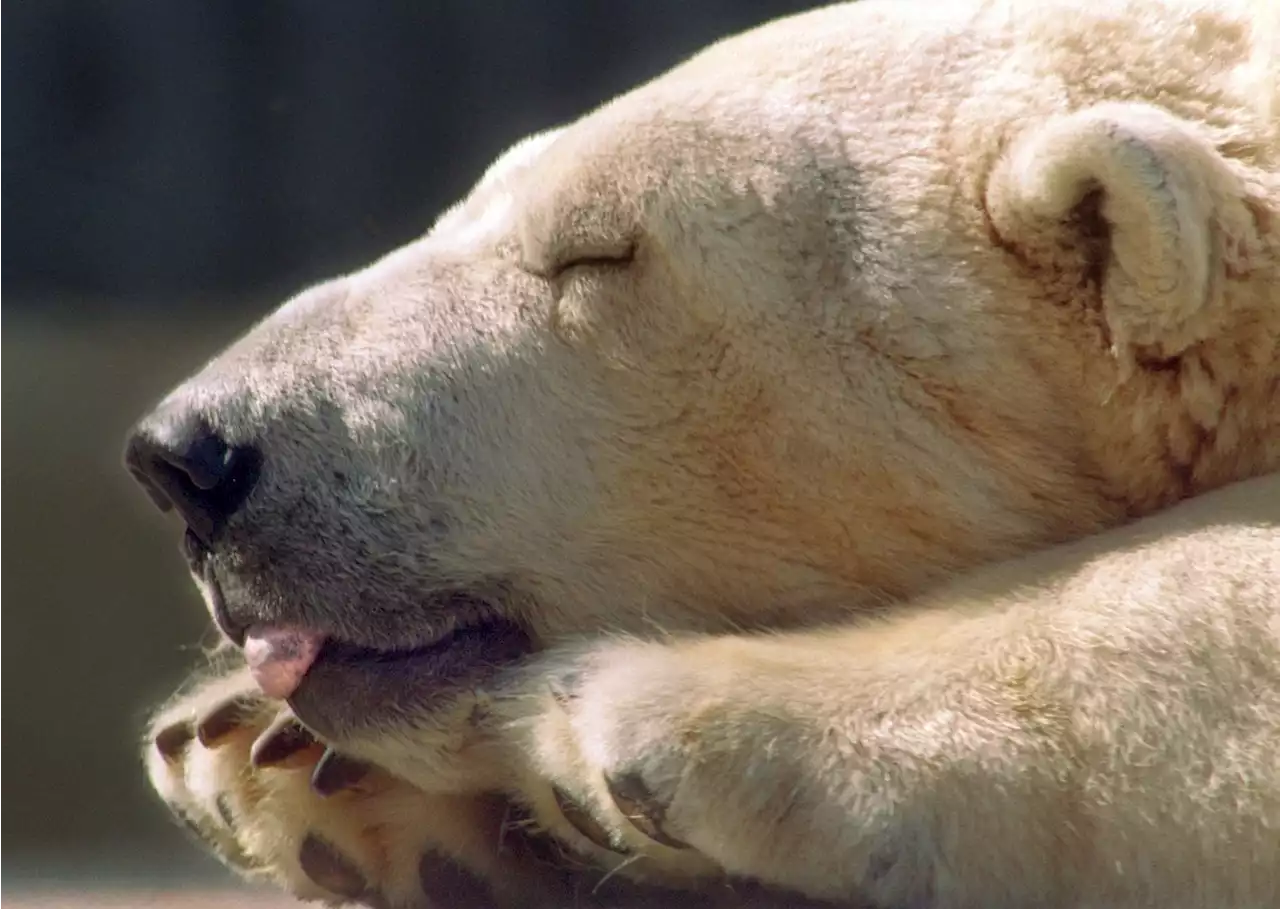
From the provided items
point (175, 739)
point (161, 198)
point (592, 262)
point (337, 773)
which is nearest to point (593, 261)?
point (592, 262)

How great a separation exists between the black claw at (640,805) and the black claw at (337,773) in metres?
0.39

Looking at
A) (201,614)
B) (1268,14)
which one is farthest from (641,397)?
(201,614)

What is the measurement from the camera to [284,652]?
4.18 ft

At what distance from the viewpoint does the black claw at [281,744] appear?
4.35 feet

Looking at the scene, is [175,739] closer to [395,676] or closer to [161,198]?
[395,676]

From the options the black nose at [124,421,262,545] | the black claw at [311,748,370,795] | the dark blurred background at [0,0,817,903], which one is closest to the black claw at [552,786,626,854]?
the black claw at [311,748,370,795]

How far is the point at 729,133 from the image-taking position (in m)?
1.32

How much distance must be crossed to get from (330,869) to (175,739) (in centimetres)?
28

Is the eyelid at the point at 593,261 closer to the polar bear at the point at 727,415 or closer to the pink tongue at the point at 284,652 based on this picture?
the polar bear at the point at 727,415

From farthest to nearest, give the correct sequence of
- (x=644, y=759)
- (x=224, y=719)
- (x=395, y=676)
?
1. (x=224, y=719)
2. (x=395, y=676)
3. (x=644, y=759)

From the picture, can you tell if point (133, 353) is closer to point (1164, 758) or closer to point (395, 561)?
point (395, 561)

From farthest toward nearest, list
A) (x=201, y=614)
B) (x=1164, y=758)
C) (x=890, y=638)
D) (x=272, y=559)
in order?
(x=201, y=614) < (x=272, y=559) < (x=890, y=638) < (x=1164, y=758)

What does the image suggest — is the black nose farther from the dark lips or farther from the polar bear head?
the dark lips

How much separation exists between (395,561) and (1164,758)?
0.67 metres
